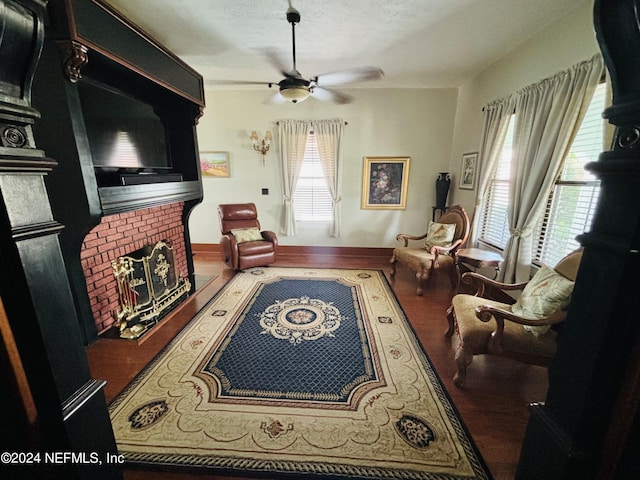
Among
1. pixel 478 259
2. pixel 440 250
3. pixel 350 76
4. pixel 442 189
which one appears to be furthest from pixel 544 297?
pixel 442 189

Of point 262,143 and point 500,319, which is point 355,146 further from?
point 500,319

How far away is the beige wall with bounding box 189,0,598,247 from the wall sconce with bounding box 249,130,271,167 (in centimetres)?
11

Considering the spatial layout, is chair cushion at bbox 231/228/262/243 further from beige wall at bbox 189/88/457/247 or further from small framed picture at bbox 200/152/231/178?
small framed picture at bbox 200/152/231/178

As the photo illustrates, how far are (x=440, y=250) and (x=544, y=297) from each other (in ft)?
5.12

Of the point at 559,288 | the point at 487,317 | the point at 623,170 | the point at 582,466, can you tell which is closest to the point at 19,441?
the point at 582,466

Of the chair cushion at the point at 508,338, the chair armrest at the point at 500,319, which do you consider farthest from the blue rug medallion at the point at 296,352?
the chair armrest at the point at 500,319

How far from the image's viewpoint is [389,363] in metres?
2.02

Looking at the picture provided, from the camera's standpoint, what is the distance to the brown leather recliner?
3.86m

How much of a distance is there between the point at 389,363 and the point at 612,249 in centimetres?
165

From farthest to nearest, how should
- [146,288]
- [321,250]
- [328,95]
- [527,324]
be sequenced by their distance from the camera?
1. [321,250]
2. [328,95]
3. [146,288]
4. [527,324]

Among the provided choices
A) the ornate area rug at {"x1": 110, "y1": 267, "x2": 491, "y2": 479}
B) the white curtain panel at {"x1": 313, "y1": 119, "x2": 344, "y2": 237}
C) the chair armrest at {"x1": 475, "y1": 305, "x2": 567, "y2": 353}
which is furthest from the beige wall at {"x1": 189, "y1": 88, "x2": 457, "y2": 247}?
the chair armrest at {"x1": 475, "y1": 305, "x2": 567, "y2": 353}

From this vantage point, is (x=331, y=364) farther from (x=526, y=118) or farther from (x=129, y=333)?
(x=526, y=118)

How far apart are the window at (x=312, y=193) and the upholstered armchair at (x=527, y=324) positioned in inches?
124

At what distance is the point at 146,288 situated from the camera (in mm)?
2684
